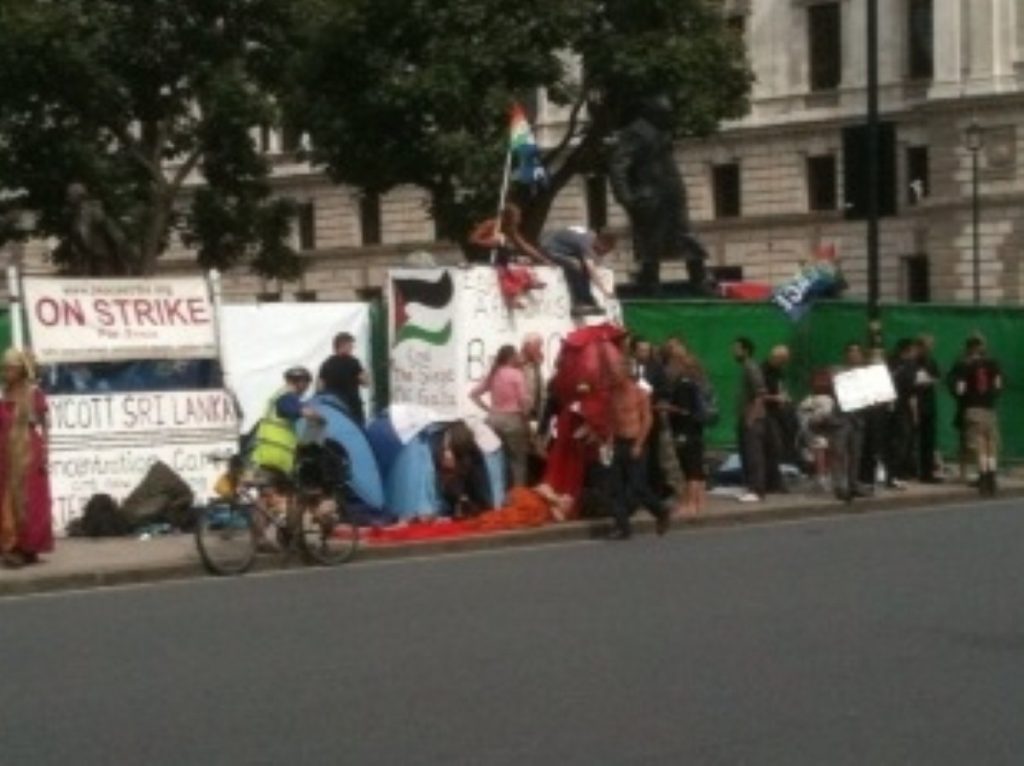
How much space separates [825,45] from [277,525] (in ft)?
203

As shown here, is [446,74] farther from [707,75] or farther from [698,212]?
[698,212]

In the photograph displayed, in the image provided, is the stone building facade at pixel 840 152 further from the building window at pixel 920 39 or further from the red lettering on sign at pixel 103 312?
the red lettering on sign at pixel 103 312

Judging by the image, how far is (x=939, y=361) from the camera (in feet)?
113

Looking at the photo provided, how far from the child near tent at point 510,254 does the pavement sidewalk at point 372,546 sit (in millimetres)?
2758

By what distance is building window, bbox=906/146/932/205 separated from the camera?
8081 centimetres

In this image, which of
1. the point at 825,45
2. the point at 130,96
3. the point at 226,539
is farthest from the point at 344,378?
the point at 825,45

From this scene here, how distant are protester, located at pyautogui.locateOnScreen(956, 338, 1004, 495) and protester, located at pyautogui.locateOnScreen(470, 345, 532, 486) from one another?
636 cm

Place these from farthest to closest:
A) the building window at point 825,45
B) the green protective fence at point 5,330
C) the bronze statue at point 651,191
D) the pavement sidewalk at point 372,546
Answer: the building window at point 825,45
the bronze statue at point 651,191
the green protective fence at point 5,330
the pavement sidewalk at point 372,546

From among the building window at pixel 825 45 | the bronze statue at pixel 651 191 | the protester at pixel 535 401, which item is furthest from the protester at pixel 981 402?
the building window at pixel 825 45

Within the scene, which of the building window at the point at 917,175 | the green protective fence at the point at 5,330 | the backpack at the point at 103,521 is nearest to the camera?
the backpack at the point at 103,521

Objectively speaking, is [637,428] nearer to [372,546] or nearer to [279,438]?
[372,546]

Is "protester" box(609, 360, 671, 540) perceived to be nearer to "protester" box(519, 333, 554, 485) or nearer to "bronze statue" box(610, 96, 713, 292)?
"protester" box(519, 333, 554, 485)

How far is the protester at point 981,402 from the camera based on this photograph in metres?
31.1

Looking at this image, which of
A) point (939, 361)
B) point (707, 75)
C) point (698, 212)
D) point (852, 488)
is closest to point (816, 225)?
point (698, 212)
